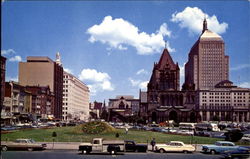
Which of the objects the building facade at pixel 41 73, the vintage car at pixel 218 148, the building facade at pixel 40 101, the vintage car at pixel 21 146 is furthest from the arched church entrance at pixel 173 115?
the vintage car at pixel 21 146

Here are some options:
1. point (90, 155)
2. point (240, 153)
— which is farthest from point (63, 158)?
point (240, 153)

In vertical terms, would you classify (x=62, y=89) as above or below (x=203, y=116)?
above

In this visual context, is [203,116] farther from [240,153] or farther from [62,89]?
[240,153]

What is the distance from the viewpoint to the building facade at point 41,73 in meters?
128

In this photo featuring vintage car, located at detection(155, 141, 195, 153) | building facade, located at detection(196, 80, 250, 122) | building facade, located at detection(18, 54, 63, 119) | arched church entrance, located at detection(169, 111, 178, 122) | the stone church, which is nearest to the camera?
vintage car, located at detection(155, 141, 195, 153)

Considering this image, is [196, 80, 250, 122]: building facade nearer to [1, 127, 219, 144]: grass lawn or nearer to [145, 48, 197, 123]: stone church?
[145, 48, 197, 123]: stone church

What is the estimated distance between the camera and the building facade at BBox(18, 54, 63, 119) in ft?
421

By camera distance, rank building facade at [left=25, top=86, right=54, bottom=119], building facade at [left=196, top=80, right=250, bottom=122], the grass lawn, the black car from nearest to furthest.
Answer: the black car < the grass lawn < building facade at [left=25, top=86, right=54, bottom=119] < building facade at [left=196, top=80, right=250, bottom=122]

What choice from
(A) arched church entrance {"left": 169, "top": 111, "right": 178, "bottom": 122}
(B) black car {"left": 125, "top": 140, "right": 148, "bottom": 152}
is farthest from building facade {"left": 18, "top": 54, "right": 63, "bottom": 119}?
(B) black car {"left": 125, "top": 140, "right": 148, "bottom": 152}

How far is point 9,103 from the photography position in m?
105

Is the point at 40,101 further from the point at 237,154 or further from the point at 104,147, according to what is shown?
the point at 237,154

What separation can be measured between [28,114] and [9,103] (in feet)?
55.8

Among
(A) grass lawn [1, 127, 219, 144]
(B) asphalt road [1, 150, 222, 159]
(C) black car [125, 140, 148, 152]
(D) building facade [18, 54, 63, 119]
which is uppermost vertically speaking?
(D) building facade [18, 54, 63, 119]

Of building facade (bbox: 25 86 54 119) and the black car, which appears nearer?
the black car
